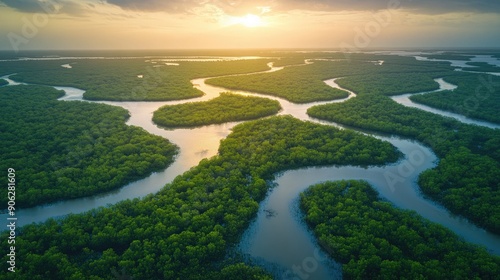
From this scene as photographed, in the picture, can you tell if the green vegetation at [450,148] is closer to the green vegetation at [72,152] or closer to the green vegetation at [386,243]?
the green vegetation at [386,243]

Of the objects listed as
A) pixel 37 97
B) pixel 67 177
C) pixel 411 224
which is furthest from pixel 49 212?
pixel 37 97

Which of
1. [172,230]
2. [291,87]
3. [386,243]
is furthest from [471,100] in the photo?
[172,230]

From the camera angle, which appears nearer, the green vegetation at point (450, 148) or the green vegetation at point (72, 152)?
the green vegetation at point (450, 148)

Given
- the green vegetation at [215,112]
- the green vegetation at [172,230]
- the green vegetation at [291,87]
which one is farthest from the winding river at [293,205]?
the green vegetation at [291,87]

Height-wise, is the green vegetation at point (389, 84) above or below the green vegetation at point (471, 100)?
above

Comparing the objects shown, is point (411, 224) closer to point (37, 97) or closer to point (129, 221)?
point (129, 221)

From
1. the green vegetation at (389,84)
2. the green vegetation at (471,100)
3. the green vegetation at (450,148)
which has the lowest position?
the green vegetation at (450,148)

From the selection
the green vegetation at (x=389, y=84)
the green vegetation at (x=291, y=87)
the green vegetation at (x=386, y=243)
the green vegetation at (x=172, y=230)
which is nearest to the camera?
the green vegetation at (x=386, y=243)

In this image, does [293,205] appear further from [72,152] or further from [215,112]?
[215,112]
